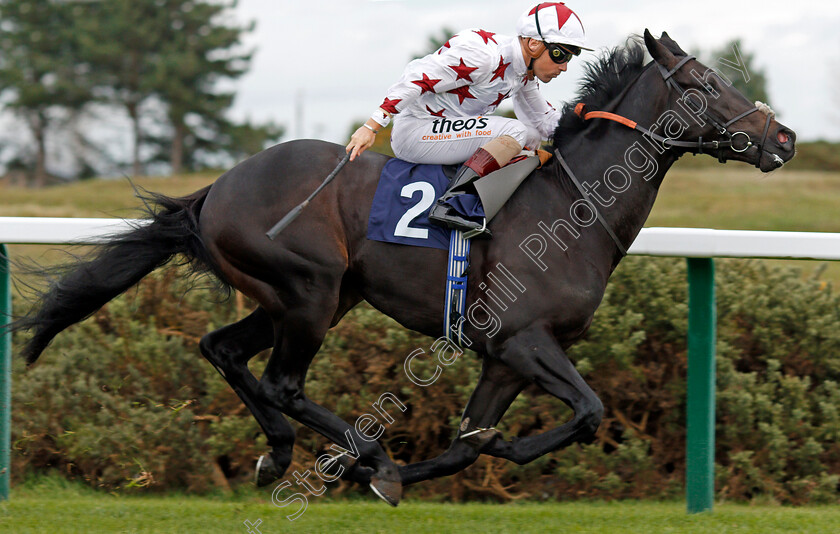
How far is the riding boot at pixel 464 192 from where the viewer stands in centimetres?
362

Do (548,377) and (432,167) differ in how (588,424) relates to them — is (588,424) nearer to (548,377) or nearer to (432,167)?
(548,377)

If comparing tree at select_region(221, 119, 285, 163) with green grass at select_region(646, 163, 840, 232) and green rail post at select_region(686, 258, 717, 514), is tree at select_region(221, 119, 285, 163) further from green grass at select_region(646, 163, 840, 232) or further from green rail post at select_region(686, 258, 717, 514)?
green rail post at select_region(686, 258, 717, 514)

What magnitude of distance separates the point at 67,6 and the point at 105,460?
25.3 metres

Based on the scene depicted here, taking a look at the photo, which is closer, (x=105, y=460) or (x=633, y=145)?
(x=633, y=145)

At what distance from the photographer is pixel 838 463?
4.61m

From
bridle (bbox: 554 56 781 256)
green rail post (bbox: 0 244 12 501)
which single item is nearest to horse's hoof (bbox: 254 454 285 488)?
green rail post (bbox: 0 244 12 501)

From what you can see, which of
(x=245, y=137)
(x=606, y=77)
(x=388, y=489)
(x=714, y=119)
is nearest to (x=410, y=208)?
(x=606, y=77)

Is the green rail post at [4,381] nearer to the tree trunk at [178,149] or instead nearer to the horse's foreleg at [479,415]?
the horse's foreleg at [479,415]

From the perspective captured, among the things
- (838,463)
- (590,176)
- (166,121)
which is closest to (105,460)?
(590,176)

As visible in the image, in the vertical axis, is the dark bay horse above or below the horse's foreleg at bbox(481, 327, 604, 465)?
above

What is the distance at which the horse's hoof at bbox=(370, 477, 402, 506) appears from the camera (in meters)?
3.70

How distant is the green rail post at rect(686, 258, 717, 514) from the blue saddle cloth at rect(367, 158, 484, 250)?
3.55 ft

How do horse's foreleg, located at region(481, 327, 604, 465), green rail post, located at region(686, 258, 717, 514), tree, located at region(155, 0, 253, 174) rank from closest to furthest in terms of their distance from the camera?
1. horse's foreleg, located at region(481, 327, 604, 465)
2. green rail post, located at region(686, 258, 717, 514)
3. tree, located at region(155, 0, 253, 174)

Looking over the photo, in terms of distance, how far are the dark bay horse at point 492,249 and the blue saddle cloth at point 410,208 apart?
1.8 inches
